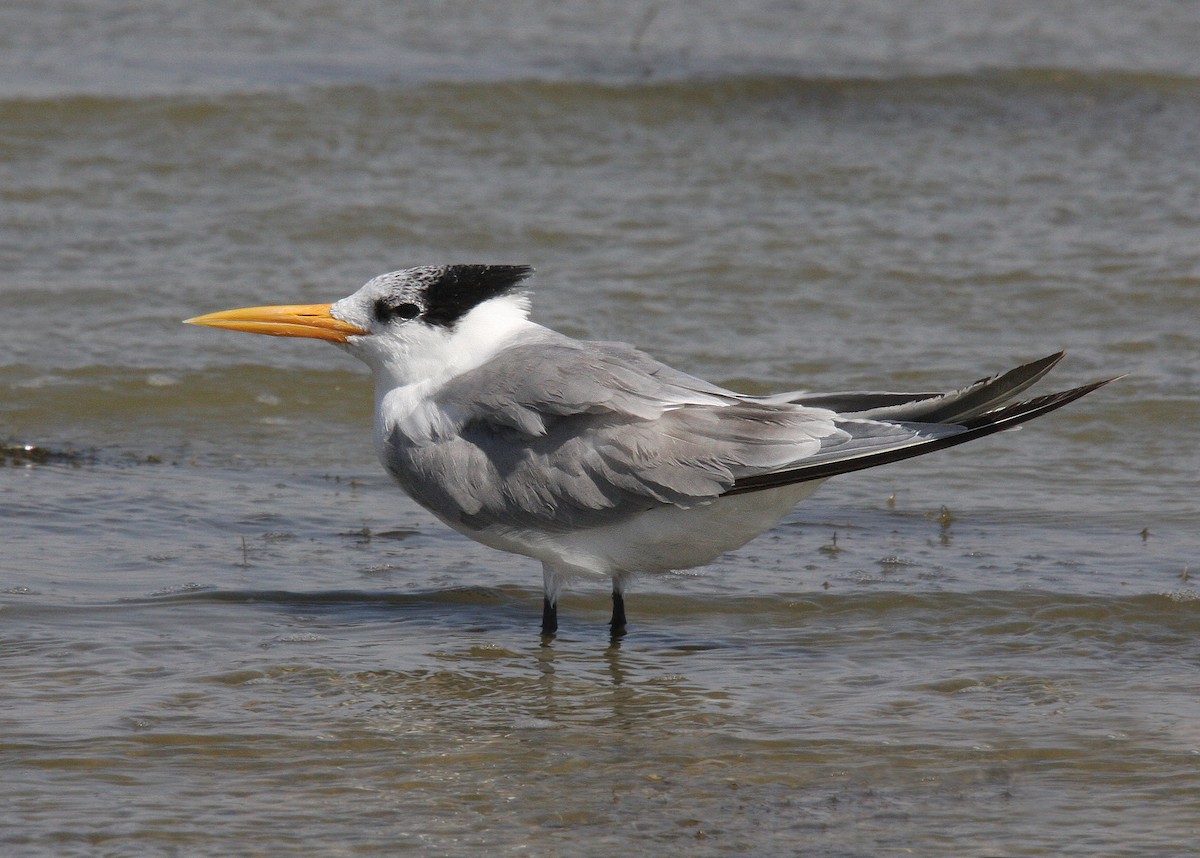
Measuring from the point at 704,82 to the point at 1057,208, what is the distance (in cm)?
330

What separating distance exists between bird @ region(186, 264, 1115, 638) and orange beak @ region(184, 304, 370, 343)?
0.11 feet

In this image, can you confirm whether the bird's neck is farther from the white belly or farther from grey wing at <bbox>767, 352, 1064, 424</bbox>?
grey wing at <bbox>767, 352, 1064, 424</bbox>

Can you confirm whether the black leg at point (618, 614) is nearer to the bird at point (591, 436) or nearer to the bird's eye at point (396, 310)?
the bird at point (591, 436)

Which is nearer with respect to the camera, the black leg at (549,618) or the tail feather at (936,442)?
the tail feather at (936,442)

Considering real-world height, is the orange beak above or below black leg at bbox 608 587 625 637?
above

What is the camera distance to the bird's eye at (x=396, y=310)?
4895mm

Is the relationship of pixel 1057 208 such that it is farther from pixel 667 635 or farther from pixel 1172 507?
pixel 667 635

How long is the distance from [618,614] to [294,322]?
1290 mm

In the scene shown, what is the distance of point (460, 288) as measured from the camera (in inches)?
193

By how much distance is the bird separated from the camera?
4.32 m

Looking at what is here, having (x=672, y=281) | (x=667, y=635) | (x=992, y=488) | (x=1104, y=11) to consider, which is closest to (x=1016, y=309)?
(x=672, y=281)

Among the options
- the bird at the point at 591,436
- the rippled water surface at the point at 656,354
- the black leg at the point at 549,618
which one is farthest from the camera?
the black leg at the point at 549,618

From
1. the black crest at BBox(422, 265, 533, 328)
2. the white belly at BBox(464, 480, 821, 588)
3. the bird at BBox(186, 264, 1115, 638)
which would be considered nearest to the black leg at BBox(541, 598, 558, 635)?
the bird at BBox(186, 264, 1115, 638)

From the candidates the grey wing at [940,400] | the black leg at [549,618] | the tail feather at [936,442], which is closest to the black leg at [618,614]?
the black leg at [549,618]
